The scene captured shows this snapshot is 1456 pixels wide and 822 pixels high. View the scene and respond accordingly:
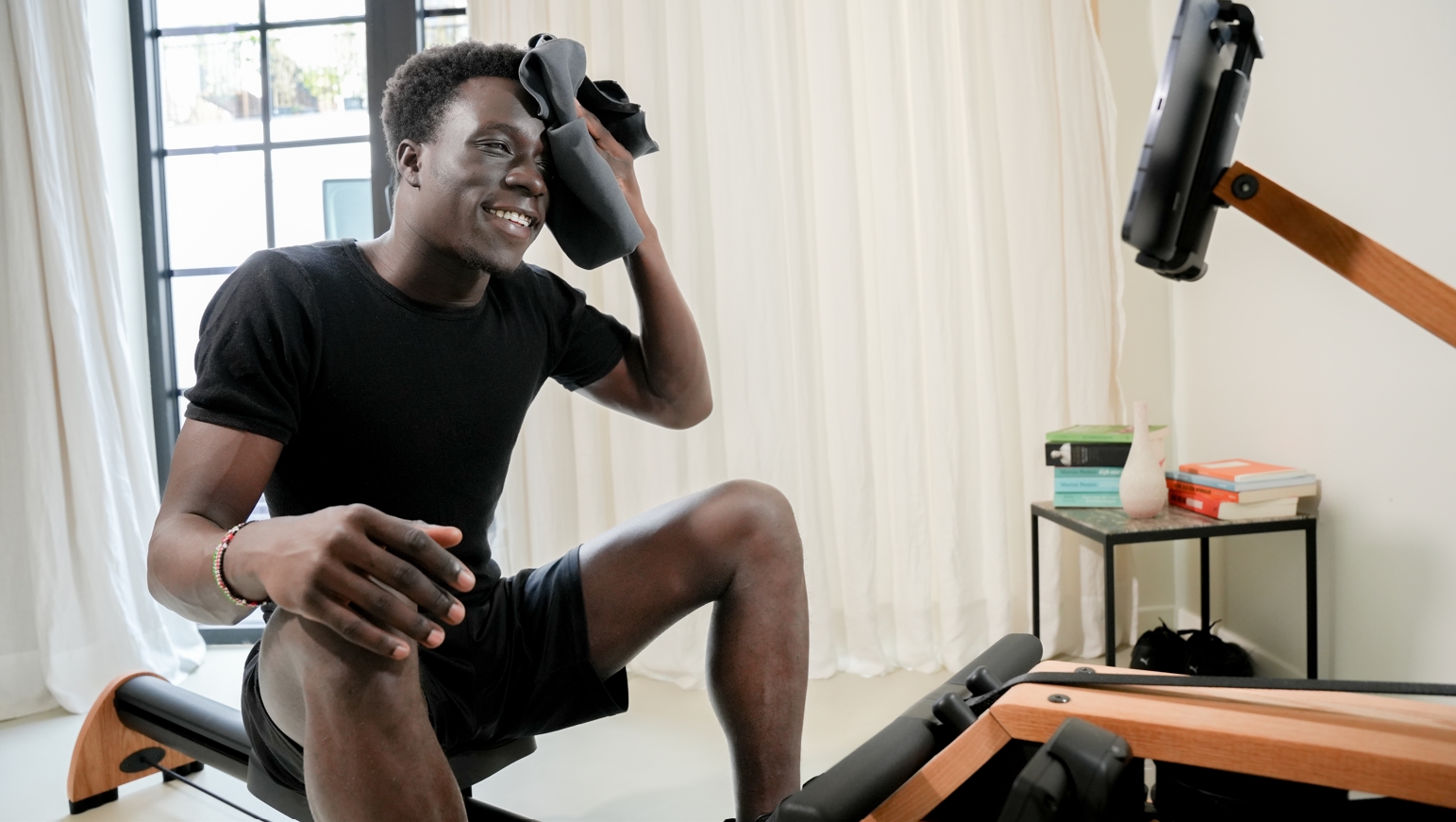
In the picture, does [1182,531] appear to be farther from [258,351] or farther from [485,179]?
[258,351]

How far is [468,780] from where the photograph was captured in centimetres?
116

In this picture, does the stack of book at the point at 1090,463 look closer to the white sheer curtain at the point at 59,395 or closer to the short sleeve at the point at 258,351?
the short sleeve at the point at 258,351

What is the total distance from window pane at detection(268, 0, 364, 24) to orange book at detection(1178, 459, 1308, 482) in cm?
242

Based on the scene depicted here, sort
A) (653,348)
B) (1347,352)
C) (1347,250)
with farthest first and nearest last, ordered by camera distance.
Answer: (1347,352) < (653,348) < (1347,250)

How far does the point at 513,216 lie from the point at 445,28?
163 centimetres

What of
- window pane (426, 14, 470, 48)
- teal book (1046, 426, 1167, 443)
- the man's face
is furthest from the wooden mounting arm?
window pane (426, 14, 470, 48)

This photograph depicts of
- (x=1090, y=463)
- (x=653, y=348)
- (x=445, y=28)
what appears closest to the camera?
(x=653, y=348)

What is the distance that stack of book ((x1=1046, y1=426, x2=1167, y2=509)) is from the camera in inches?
77.6

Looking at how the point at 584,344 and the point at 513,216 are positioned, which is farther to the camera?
the point at 584,344

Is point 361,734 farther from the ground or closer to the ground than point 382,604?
closer to the ground

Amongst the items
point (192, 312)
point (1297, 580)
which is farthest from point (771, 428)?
point (192, 312)

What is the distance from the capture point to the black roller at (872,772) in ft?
2.72

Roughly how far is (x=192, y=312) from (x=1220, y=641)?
9.03 feet

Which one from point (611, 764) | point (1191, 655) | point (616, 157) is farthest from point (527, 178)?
point (1191, 655)
